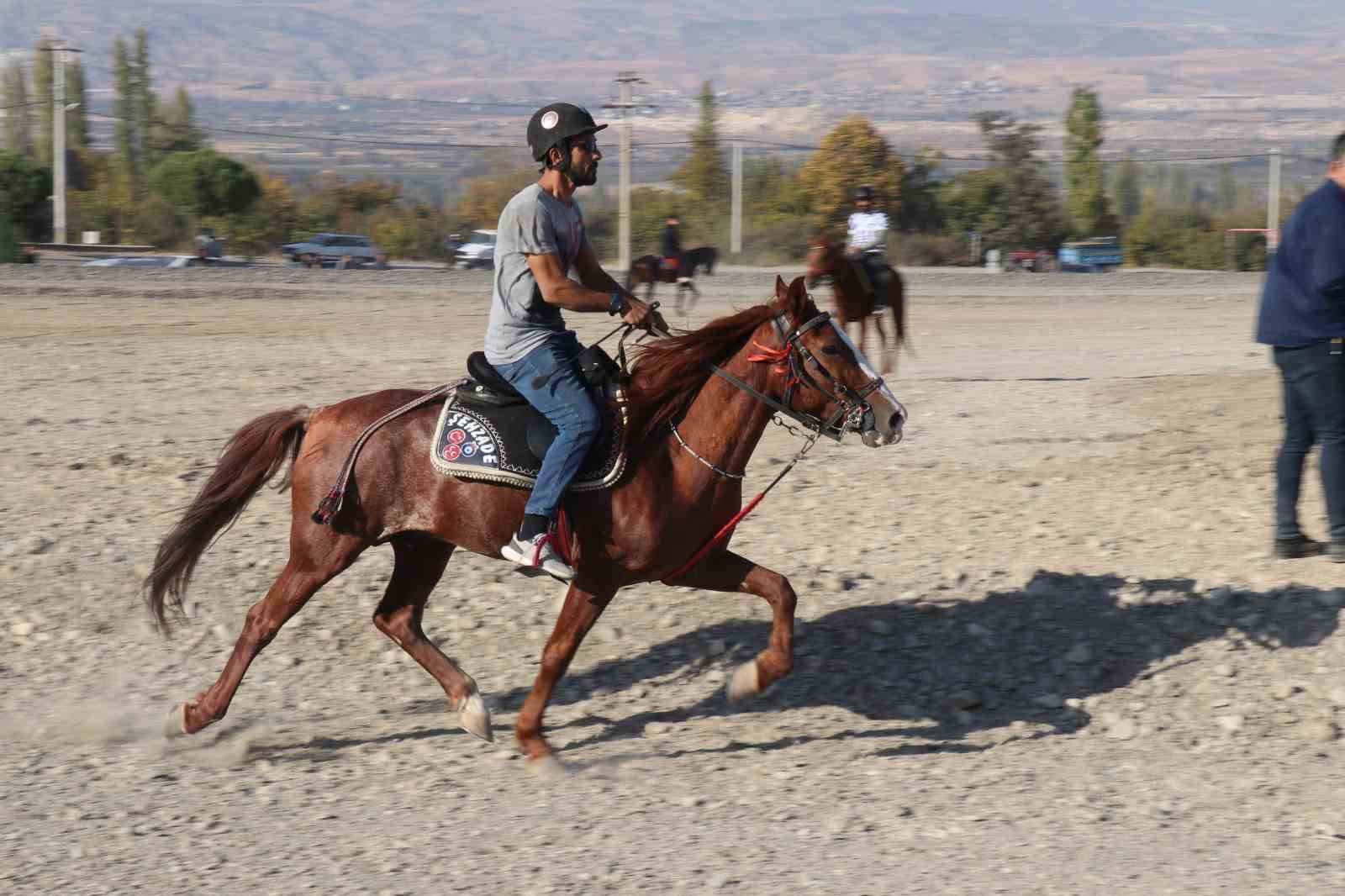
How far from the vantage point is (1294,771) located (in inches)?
262

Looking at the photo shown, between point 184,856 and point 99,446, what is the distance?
27.2 feet

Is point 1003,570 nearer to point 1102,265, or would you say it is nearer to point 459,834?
point 459,834

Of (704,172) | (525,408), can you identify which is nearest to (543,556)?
(525,408)

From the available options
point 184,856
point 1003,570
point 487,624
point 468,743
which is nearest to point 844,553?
point 1003,570

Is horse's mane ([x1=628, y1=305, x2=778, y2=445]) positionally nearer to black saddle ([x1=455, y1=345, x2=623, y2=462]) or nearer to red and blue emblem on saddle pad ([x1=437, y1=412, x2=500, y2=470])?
black saddle ([x1=455, y1=345, x2=623, y2=462])

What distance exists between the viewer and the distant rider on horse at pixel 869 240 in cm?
1764

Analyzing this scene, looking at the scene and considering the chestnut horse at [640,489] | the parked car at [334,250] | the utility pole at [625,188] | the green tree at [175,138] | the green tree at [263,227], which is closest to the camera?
the chestnut horse at [640,489]

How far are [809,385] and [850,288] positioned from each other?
5599mm

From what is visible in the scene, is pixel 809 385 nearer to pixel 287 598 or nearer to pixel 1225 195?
pixel 287 598

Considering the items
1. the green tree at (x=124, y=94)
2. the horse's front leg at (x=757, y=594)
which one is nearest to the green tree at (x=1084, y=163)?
the green tree at (x=124, y=94)

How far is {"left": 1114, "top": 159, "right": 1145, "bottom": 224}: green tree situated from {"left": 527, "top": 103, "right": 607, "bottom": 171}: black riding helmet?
11142cm

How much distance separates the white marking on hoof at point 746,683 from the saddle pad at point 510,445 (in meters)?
1.07

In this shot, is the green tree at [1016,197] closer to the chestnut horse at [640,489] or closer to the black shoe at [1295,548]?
the black shoe at [1295,548]

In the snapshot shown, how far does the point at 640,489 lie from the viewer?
682 centimetres
